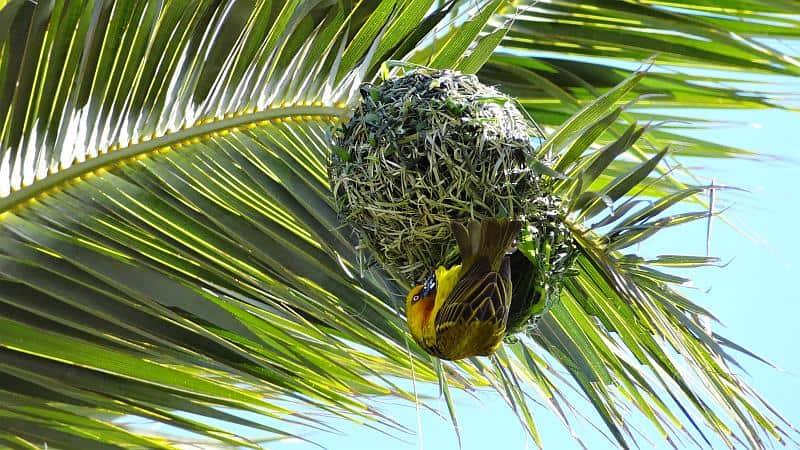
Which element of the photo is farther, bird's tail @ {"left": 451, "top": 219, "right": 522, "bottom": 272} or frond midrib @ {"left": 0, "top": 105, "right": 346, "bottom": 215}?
frond midrib @ {"left": 0, "top": 105, "right": 346, "bottom": 215}

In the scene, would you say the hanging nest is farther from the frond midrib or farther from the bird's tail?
the frond midrib

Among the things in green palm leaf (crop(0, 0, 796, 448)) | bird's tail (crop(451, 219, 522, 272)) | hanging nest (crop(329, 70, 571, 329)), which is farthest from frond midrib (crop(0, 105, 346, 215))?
bird's tail (crop(451, 219, 522, 272))

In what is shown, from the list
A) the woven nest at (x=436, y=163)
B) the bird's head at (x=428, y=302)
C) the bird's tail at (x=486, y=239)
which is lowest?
the bird's head at (x=428, y=302)

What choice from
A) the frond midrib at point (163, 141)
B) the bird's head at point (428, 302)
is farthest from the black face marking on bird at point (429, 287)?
the frond midrib at point (163, 141)

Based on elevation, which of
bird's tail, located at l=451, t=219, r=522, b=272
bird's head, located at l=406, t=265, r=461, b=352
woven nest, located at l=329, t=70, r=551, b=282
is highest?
woven nest, located at l=329, t=70, r=551, b=282

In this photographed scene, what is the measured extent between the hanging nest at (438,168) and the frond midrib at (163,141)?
25cm

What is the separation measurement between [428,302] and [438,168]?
0.52ft

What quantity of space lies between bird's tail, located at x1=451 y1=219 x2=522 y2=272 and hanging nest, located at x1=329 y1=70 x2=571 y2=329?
0.04 m

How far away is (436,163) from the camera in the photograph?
1.34 meters

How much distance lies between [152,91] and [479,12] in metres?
0.45

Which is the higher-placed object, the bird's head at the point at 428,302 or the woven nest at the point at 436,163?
the woven nest at the point at 436,163

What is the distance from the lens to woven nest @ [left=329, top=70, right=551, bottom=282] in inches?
52.9

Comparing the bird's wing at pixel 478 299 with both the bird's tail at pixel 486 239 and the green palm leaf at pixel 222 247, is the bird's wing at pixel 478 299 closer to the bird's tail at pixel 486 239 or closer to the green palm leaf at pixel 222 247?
the bird's tail at pixel 486 239

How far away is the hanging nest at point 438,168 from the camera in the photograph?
1.34 m
